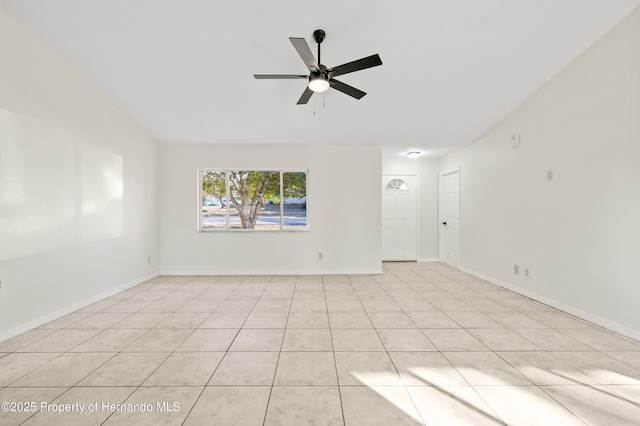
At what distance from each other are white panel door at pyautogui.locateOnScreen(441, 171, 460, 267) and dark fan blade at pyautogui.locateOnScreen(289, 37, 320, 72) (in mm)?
4390

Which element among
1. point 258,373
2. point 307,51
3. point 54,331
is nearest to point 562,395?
point 258,373

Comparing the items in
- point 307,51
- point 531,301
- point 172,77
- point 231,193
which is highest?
point 172,77

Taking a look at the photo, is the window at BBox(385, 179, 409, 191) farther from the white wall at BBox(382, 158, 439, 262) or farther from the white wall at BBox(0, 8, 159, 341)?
the white wall at BBox(0, 8, 159, 341)

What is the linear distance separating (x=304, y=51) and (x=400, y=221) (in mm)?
4853

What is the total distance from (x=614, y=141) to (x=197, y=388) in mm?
4398

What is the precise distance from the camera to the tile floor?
156 centimetres

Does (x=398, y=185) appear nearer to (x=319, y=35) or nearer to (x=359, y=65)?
(x=319, y=35)

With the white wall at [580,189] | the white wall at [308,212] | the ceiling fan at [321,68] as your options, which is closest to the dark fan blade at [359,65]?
the ceiling fan at [321,68]

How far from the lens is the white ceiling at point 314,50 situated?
8.34 ft

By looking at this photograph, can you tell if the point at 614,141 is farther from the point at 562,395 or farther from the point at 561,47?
the point at 562,395

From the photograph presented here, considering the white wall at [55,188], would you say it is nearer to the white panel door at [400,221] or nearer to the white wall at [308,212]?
the white wall at [308,212]

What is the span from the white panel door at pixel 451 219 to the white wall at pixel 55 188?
607 centimetres

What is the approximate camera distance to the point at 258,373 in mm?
1935

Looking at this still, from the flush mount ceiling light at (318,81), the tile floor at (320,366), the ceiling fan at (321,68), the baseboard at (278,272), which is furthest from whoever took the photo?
the baseboard at (278,272)
